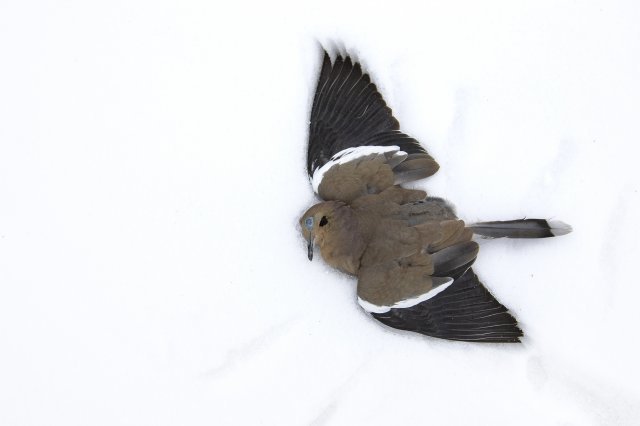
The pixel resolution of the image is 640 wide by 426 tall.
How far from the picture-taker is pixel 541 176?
11.3 ft

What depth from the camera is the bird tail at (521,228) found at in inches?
126

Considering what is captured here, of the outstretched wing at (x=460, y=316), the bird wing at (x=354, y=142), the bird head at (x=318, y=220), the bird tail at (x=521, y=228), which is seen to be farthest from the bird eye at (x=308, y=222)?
the bird tail at (x=521, y=228)

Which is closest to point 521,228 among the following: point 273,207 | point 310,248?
point 310,248

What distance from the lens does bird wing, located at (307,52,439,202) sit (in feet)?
→ 10.3

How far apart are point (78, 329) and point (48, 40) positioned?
1496mm

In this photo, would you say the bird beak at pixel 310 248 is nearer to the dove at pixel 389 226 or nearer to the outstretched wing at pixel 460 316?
the dove at pixel 389 226

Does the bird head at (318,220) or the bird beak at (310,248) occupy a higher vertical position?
the bird head at (318,220)

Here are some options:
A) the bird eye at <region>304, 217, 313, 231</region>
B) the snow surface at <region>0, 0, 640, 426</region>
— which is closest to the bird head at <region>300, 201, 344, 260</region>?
the bird eye at <region>304, 217, 313, 231</region>

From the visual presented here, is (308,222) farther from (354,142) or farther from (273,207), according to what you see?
(354,142)

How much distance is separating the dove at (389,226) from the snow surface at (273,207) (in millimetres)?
147

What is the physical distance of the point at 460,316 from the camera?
10.2 ft

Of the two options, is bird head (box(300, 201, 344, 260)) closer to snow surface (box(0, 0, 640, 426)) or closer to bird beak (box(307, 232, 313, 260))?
bird beak (box(307, 232, 313, 260))

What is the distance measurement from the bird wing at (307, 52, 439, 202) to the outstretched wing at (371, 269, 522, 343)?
1.91ft

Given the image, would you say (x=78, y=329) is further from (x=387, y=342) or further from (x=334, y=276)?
(x=387, y=342)
